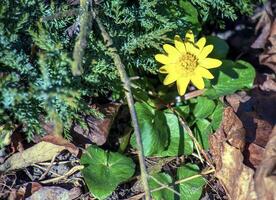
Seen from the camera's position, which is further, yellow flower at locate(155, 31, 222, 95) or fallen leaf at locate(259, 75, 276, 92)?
fallen leaf at locate(259, 75, 276, 92)

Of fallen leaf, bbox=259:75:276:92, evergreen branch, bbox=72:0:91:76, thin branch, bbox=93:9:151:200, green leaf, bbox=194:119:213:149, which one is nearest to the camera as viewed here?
evergreen branch, bbox=72:0:91:76

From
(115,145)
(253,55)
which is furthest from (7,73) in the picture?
(253,55)

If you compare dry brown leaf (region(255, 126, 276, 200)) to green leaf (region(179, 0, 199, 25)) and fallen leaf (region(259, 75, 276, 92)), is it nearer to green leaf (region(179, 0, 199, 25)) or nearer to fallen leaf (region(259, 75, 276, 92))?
fallen leaf (region(259, 75, 276, 92))

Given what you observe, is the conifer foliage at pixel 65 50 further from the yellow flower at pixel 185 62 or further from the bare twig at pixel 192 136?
the bare twig at pixel 192 136

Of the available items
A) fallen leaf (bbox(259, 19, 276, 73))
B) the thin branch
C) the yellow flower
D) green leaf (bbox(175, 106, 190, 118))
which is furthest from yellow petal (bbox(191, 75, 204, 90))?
fallen leaf (bbox(259, 19, 276, 73))

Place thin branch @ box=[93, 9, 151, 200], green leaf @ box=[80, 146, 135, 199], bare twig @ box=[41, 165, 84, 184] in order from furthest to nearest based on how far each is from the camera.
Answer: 1. bare twig @ box=[41, 165, 84, 184]
2. green leaf @ box=[80, 146, 135, 199]
3. thin branch @ box=[93, 9, 151, 200]

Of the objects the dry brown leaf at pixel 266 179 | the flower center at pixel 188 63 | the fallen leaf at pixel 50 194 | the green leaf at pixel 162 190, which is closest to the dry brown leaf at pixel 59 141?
the fallen leaf at pixel 50 194

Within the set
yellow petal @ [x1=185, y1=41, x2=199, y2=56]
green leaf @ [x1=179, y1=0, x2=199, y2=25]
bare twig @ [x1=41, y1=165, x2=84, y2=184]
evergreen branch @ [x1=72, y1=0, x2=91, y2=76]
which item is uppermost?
evergreen branch @ [x1=72, y1=0, x2=91, y2=76]
